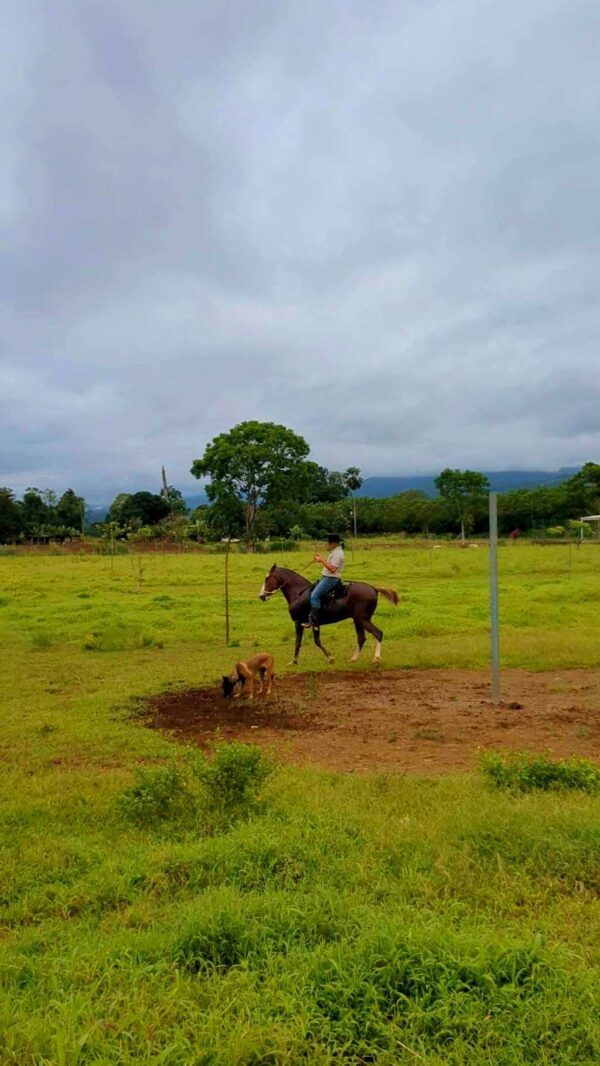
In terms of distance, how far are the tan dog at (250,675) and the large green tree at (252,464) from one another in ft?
133

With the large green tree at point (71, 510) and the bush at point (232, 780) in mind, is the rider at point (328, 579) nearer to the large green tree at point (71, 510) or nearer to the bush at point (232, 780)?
the bush at point (232, 780)

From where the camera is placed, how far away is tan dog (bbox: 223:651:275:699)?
→ 8.55 m

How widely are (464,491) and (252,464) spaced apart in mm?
20060

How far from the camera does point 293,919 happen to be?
3207 millimetres

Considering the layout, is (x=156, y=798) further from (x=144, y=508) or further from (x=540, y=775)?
(x=144, y=508)

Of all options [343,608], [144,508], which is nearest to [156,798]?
[343,608]

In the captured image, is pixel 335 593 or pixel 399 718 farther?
pixel 335 593

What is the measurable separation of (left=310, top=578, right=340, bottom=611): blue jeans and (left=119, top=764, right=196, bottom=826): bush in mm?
6540

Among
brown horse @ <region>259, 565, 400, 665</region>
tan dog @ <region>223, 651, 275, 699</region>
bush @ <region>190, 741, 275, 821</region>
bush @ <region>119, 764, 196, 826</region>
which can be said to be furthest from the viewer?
brown horse @ <region>259, 565, 400, 665</region>

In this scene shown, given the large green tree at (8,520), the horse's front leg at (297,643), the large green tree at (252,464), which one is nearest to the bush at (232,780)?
the horse's front leg at (297,643)

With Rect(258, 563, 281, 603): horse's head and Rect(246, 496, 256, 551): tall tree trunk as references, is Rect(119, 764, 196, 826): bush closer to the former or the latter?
Answer: Rect(258, 563, 281, 603): horse's head

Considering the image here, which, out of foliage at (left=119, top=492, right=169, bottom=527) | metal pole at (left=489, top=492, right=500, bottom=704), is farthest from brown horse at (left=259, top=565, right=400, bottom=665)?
foliage at (left=119, top=492, right=169, bottom=527)

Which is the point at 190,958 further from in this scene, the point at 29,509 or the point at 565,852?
the point at 29,509

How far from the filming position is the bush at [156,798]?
15.3 ft
